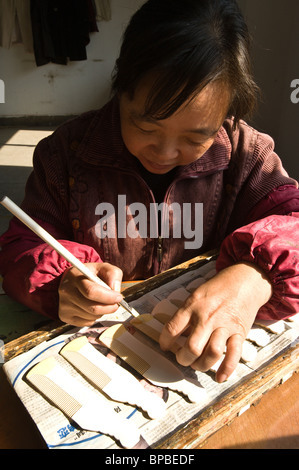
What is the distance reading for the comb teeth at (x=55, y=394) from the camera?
0.45 m

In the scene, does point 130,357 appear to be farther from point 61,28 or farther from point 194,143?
point 61,28

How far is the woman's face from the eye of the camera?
536mm

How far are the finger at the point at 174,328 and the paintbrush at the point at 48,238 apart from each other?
82mm

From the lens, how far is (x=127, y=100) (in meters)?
0.57

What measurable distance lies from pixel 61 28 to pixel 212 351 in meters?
3.66

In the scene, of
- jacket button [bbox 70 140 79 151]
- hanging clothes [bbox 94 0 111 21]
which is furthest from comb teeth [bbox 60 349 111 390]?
hanging clothes [bbox 94 0 111 21]

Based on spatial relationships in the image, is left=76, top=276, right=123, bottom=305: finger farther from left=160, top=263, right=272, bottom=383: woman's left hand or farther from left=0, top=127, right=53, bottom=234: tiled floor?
left=0, top=127, right=53, bottom=234: tiled floor

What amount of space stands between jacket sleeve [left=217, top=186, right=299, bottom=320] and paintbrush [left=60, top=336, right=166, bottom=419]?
0.24 meters

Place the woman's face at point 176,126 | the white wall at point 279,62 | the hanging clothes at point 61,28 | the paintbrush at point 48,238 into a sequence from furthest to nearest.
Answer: the hanging clothes at point 61,28
the white wall at point 279,62
the woman's face at point 176,126
the paintbrush at point 48,238

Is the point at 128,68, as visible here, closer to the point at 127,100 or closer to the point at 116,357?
the point at 127,100

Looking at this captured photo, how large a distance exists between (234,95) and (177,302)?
0.36m

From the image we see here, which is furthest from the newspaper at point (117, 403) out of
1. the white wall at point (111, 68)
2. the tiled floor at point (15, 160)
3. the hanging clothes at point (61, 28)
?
the hanging clothes at point (61, 28)

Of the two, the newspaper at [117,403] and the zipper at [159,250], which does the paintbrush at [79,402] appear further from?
the zipper at [159,250]
